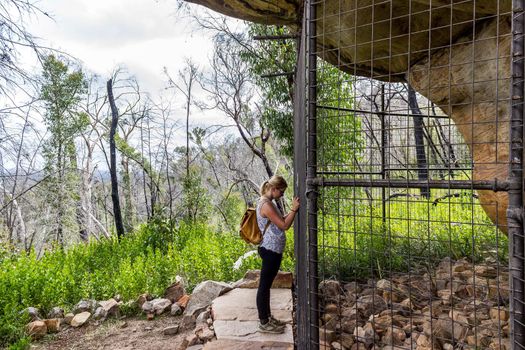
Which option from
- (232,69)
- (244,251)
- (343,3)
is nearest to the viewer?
(343,3)

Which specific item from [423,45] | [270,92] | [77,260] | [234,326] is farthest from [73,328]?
[270,92]

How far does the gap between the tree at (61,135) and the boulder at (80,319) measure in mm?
9393

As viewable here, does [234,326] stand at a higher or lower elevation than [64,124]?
lower

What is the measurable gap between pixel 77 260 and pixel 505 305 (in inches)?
254

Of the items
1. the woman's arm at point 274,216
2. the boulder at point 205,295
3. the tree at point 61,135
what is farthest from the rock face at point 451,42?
the tree at point 61,135

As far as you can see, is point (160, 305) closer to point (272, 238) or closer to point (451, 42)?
point (272, 238)

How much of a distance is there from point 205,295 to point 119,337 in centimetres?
100

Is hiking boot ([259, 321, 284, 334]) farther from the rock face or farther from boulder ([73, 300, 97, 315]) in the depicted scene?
boulder ([73, 300, 97, 315])

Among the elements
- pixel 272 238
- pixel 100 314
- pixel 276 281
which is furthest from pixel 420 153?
pixel 100 314

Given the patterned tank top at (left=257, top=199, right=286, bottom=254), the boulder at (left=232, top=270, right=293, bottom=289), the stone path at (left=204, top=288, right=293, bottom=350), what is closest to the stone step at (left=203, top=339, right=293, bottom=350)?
the stone path at (left=204, top=288, right=293, bottom=350)

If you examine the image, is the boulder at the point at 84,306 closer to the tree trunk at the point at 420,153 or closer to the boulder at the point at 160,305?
the boulder at the point at 160,305

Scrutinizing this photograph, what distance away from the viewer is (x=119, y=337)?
4160 millimetres

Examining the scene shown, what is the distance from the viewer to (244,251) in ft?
23.9

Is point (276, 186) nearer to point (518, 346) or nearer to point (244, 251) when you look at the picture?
point (518, 346)
